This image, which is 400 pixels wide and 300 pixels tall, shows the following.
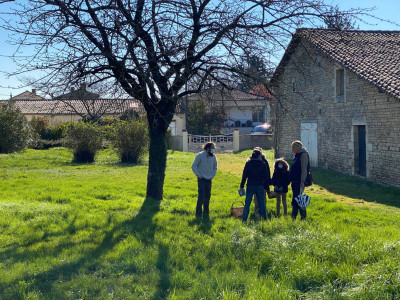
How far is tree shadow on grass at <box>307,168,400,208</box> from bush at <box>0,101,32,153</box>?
17.7 metres

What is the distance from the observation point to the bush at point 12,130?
80.0 ft

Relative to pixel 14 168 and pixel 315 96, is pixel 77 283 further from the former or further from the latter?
pixel 315 96

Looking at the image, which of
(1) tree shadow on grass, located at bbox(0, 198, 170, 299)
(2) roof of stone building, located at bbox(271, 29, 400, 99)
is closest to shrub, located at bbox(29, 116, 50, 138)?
(2) roof of stone building, located at bbox(271, 29, 400, 99)

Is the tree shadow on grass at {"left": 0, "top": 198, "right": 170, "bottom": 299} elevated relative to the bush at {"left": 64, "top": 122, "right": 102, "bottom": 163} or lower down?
lower down

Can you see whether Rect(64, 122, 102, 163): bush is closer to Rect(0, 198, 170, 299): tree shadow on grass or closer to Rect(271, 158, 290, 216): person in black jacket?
Rect(0, 198, 170, 299): tree shadow on grass

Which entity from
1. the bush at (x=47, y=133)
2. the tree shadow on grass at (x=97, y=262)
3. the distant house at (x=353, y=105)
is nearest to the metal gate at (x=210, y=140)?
the bush at (x=47, y=133)

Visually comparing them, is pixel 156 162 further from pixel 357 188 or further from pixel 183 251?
pixel 357 188

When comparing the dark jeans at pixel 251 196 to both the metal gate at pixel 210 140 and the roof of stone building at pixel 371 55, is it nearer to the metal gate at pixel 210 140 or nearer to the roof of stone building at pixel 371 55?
the roof of stone building at pixel 371 55

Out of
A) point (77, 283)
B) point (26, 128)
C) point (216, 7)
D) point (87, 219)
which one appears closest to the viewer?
point (77, 283)

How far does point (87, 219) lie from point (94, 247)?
2014mm

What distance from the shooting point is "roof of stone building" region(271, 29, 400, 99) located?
1409cm

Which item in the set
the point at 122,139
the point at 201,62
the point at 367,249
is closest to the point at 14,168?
the point at 122,139

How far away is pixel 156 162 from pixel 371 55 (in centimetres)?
1152

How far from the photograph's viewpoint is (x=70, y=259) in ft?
18.9
